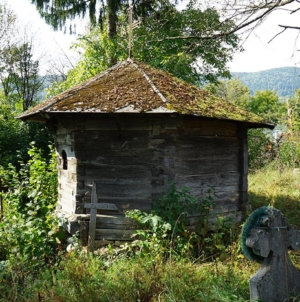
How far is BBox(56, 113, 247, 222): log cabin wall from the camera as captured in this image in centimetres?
679

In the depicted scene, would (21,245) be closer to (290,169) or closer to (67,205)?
(67,205)

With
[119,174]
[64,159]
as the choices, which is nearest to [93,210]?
[119,174]

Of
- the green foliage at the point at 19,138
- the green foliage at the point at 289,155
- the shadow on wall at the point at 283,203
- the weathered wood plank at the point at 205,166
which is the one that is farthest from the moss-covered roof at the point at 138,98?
the green foliage at the point at 289,155

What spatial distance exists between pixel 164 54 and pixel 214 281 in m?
11.8

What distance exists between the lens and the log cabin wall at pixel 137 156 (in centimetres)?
679

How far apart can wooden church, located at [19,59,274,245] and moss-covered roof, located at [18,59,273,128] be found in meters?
0.02

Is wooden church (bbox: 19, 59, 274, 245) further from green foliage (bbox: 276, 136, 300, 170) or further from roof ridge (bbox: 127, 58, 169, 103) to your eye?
green foliage (bbox: 276, 136, 300, 170)

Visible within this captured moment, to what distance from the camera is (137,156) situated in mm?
6910

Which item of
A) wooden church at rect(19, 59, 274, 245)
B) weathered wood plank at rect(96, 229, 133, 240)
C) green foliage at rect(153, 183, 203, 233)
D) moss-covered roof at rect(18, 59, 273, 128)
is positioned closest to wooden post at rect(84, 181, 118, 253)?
wooden church at rect(19, 59, 274, 245)

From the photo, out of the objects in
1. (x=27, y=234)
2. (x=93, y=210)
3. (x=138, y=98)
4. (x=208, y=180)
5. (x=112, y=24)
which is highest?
(x=112, y=24)

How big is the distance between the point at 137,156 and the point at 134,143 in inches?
10.0

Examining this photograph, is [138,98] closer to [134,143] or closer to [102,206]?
[134,143]

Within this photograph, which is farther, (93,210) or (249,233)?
(93,210)

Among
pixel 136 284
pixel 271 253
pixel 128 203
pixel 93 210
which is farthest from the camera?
pixel 128 203
